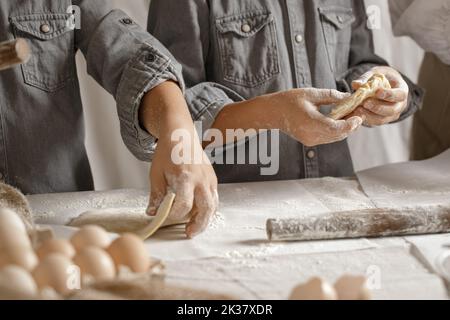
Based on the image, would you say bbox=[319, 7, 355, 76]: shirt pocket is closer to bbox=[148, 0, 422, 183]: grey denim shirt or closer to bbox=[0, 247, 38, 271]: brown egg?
bbox=[148, 0, 422, 183]: grey denim shirt

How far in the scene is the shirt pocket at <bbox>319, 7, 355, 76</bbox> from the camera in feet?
4.22

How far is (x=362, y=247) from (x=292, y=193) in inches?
9.9

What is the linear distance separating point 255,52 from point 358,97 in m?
0.27

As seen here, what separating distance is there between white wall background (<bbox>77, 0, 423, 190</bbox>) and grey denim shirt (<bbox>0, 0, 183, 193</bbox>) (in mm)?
534

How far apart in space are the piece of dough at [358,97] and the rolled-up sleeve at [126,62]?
231 millimetres

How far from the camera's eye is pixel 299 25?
50.1 inches

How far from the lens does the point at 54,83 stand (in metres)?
1.17

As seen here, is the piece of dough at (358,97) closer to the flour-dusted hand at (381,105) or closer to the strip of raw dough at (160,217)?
the flour-dusted hand at (381,105)

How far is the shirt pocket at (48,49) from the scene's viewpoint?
1143mm

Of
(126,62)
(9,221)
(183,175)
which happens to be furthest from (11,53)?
(126,62)

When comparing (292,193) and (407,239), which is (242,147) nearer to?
(292,193)

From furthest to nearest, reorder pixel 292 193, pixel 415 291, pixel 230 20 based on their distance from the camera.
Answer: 1. pixel 230 20
2. pixel 292 193
3. pixel 415 291

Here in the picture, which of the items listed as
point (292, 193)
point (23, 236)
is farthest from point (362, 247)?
point (23, 236)

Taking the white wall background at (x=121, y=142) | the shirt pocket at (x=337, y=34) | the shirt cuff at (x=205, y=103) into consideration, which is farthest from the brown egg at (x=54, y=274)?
the white wall background at (x=121, y=142)
